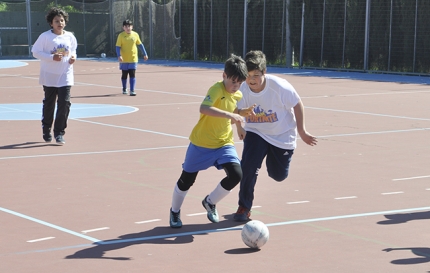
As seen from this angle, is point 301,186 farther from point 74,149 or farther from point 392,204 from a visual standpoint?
point 74,149

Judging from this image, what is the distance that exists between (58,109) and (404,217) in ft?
22.2

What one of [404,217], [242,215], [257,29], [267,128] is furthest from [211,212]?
[257,29]

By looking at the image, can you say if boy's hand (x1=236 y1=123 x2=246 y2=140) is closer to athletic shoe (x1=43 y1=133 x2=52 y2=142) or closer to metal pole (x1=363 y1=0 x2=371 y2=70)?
athletic shoe (x1=43 y1=133 x2=52 y2=142)

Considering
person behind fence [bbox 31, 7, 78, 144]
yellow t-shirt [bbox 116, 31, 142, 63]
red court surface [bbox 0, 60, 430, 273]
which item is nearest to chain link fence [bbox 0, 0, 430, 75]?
yellow t-shirt [bbox 116, 31, 142, 63]

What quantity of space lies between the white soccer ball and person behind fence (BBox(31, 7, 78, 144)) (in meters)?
6.61

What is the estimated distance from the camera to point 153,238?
22.0 ft

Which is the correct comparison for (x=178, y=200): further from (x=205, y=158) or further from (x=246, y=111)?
(x=246, y=111)

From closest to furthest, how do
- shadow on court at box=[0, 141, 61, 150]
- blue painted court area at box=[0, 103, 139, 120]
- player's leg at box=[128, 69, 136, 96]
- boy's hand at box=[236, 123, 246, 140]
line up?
1. boy's hand at box=[236, 123, 246, 140]
2. shadow on court at box=[0, 141, 61, 150]
3. blue painted court area at box=[0, 103, 139, 120]
4. player's leg at box=[128, 69, 136, 96]

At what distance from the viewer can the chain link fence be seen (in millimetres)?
30469

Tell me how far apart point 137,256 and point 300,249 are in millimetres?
1275

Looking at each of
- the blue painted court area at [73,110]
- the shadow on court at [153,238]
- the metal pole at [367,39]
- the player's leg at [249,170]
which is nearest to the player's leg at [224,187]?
the shadow on court at [153,238]

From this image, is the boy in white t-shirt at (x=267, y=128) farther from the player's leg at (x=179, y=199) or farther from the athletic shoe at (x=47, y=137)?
the athletic shoe at (x=47, y=137)

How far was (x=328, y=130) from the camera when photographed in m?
13.9

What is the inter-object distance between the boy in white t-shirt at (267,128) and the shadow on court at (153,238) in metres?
0.39
